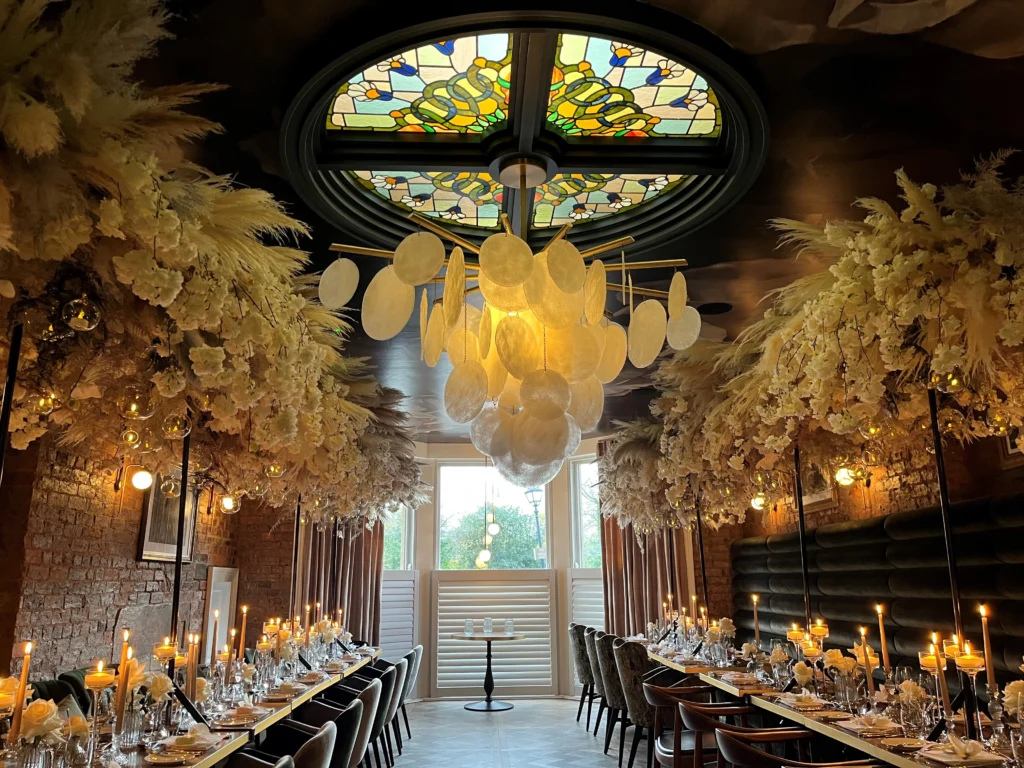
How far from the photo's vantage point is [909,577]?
5.94 meters

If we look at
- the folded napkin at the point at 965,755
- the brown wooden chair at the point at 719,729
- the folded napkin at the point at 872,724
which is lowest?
the brown wooden chair at the point at 719,729

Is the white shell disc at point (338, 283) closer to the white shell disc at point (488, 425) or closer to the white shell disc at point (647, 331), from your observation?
the white shell disc at point (488, 425)

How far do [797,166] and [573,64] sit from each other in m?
1.37

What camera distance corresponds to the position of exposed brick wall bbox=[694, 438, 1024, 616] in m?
5.60

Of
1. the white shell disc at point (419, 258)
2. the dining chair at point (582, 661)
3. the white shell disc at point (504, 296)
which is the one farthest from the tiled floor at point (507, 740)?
the white shell disc at point (419, 258)

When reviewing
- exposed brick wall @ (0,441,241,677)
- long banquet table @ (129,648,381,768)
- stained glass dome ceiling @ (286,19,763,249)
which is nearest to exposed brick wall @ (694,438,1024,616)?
stained glass dome ceiling @ (286,19,763,249)

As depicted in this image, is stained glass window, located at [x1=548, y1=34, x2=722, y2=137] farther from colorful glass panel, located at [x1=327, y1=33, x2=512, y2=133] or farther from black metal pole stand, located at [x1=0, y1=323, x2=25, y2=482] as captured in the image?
black metal pole stand, located at [x1=0, y1=323, x2=25, y2=482]

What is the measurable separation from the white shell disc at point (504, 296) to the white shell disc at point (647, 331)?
1.94 ft

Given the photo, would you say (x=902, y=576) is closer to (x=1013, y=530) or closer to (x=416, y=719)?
(x=1013, y=530)

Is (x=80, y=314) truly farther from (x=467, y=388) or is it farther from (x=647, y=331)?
(x=647, y=331)

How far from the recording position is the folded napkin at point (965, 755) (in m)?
3.23

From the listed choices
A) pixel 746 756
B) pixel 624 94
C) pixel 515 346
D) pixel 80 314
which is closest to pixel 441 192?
pixel 624 94

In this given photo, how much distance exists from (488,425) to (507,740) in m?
6.39

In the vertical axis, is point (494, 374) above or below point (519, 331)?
below
